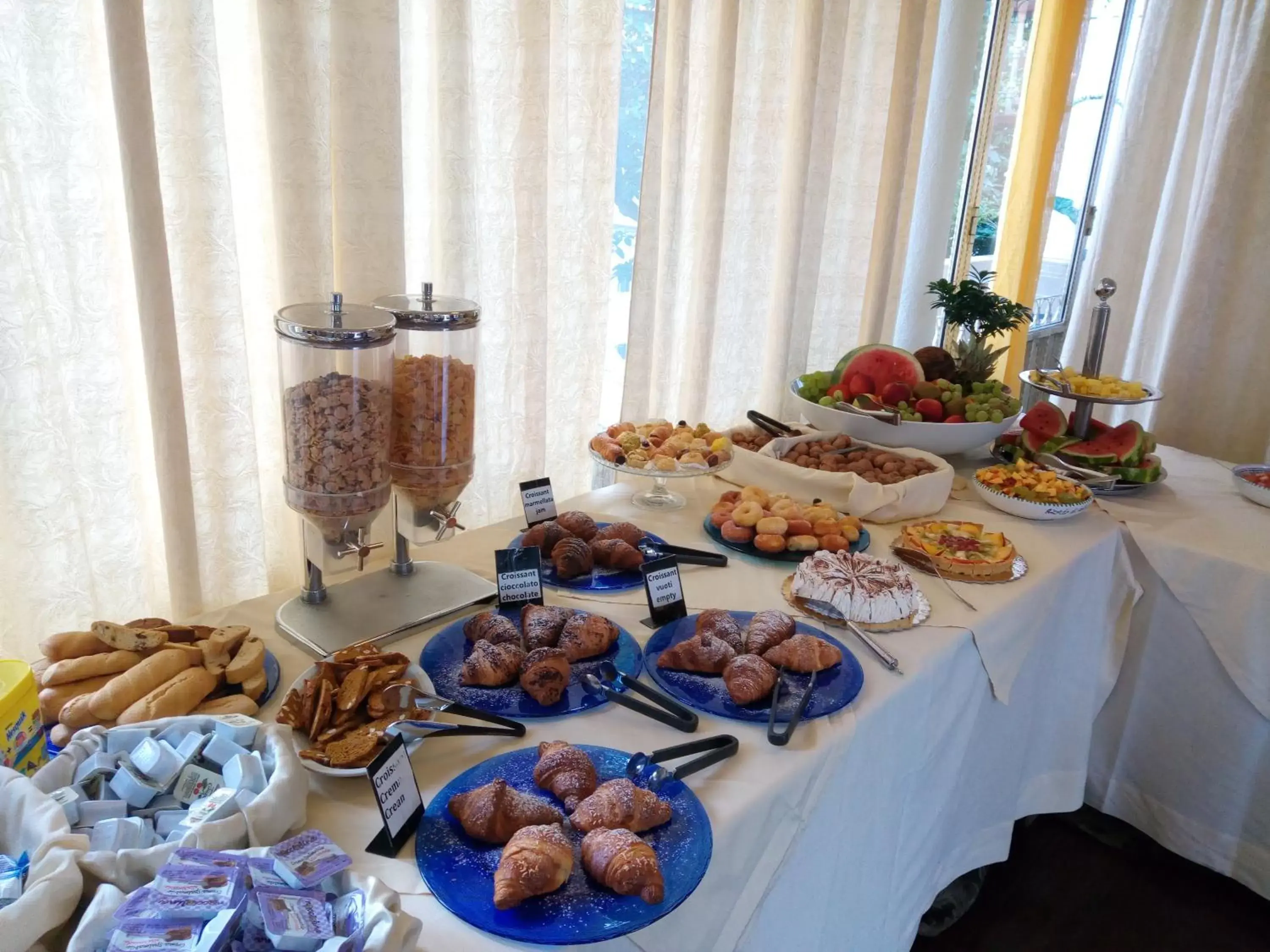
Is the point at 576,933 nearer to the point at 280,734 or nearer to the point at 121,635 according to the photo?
the point at 280,734

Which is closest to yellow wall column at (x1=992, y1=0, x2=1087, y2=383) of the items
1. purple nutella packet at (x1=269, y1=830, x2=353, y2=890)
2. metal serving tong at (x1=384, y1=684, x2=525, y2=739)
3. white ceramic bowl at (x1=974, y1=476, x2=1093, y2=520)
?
white ceramic bowl at (x1=974, y1=476, x2=1093, y2=520)

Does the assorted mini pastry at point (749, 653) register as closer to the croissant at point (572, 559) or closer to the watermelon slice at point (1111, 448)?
the croissant at point (572, 559)

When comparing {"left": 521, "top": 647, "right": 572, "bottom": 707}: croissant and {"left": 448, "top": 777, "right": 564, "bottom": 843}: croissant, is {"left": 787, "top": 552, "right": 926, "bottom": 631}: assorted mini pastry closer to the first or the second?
→ {"left": 521, "top": 647, "right": 572, "bottom": 707}: croissant

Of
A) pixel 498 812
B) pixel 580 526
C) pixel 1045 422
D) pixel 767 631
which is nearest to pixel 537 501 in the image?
pixel 580 526

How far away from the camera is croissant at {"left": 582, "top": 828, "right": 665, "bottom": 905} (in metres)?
0.67

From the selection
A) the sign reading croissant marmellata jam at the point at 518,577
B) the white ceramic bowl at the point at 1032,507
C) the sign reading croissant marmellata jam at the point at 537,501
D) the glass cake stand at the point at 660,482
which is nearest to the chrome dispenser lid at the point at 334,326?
the sign reading croissant marmellata jam at the point at 518,577

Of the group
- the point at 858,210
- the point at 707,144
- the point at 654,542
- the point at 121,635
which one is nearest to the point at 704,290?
the point at 707,144

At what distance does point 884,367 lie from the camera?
1904 mm

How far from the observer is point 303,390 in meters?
0.97

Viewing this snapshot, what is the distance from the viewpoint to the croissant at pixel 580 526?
132 centimetres

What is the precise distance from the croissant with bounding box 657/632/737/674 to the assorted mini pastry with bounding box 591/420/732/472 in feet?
1.44

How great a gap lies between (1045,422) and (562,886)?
1.61 m

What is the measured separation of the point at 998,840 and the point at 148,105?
1.75 metres

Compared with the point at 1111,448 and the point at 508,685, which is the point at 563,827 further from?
the point at 1111,448
